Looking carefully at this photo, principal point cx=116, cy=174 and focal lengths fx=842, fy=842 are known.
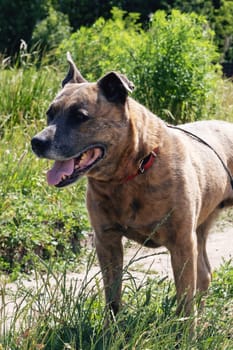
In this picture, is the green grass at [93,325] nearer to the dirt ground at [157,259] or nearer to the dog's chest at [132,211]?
the dog's chest at [132,211]

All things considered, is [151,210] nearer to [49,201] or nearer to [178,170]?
[178,170]

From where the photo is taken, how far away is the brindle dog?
5.20m

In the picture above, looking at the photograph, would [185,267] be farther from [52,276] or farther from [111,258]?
[52,276]

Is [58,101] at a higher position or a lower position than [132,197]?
higher

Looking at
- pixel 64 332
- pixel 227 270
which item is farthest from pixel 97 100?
pixel 227 270

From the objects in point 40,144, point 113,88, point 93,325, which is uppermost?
point 113,88

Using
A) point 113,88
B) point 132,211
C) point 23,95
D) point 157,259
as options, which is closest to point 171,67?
point 23,95

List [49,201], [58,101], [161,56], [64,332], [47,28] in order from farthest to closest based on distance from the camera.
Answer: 1. [47,28]
2. [161,56]
3. [49,201]
4. [58,101]
5. [64,332]

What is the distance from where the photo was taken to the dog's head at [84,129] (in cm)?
512

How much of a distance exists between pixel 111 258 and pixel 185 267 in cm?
51

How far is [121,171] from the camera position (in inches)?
212

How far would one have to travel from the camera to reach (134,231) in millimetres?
5488

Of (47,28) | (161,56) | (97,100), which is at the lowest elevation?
(47,28)

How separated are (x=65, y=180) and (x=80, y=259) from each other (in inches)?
111
